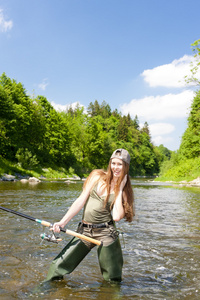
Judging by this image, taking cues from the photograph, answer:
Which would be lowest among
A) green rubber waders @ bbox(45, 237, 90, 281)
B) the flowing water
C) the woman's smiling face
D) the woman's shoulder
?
the flowing water

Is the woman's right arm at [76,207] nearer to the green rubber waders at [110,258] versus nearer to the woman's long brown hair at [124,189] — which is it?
the woman's long brown hair at [124,189]

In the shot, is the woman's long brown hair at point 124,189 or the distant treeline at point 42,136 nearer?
the woman's long brown hair at point 124,189

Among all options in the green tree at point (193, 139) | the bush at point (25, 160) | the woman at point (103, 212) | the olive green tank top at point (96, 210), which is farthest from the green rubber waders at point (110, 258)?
the green tree at point (193, 139)

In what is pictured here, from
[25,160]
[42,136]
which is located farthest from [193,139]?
[42,136]

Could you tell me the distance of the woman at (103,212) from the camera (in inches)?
187

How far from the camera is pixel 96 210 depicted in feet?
15.8

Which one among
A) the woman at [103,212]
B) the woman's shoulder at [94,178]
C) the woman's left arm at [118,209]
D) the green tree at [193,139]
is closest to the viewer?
the woman's left arm at [118,209]

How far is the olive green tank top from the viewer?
15.7 feet

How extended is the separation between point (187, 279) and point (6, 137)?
4318cm

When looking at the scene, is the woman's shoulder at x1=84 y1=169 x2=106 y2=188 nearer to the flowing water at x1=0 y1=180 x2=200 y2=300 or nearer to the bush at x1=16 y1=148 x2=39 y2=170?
the flowing water at x1=0 y1=180 x2=200 y2=300

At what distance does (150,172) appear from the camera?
13375 cm

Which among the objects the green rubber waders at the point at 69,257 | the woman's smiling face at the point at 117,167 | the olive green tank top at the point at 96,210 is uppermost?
the woman's smiling face at the point at 117,167

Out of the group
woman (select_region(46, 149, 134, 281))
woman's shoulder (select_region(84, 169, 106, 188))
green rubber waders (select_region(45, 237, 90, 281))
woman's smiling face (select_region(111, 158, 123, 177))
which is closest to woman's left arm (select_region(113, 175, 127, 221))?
woman (select_region(46, 149, 134, 281))

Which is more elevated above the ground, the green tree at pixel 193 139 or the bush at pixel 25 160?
the green tree at pixel 193 139
